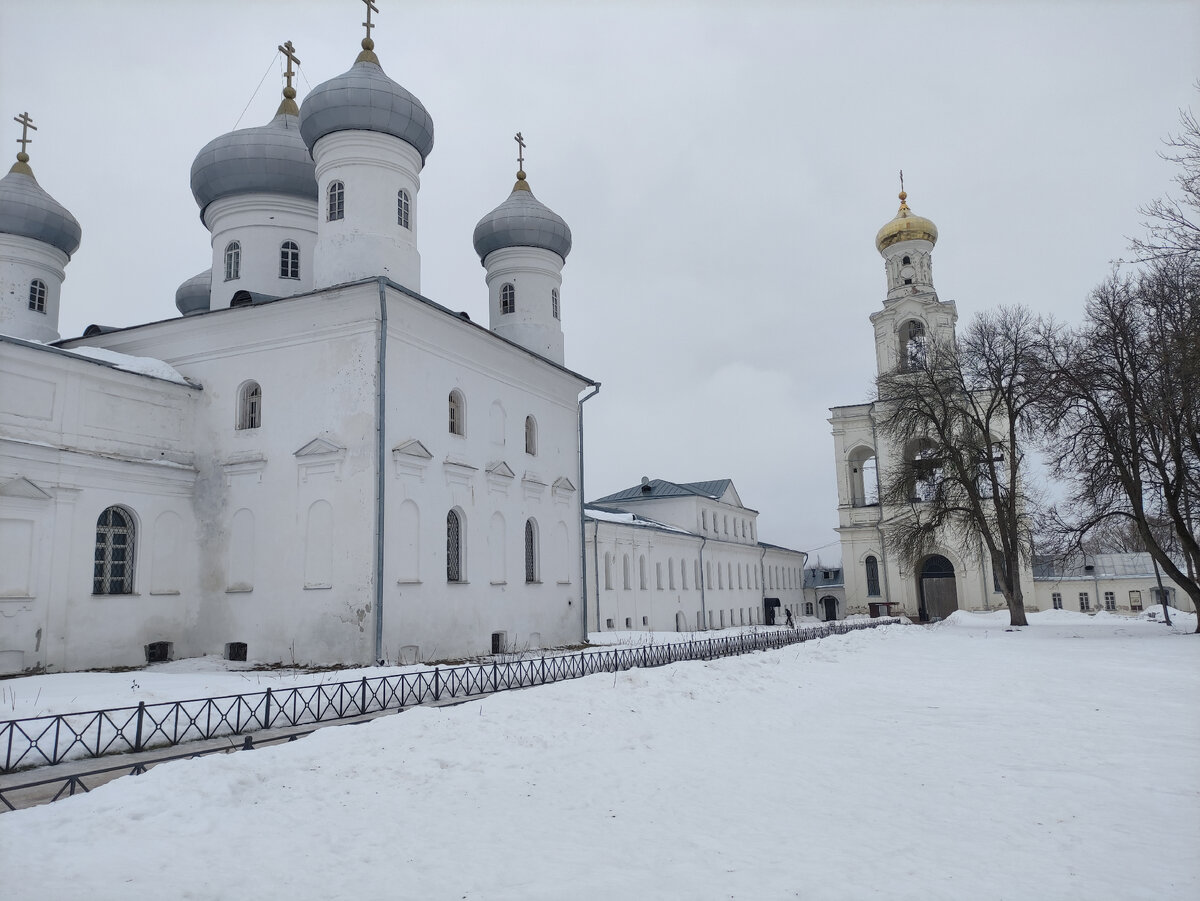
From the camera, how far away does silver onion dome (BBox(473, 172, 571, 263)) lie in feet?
84.1

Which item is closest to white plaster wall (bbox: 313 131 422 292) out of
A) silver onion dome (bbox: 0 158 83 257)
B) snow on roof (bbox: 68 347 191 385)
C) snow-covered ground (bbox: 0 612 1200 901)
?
snow on roof (bbox: 68 347 191 385)

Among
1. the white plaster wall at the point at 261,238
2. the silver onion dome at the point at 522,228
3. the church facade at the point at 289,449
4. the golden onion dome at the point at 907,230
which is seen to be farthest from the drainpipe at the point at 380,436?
the golden onion dome at the point at 907,230

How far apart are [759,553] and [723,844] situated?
48.6 meters

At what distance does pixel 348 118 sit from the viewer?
19.5m

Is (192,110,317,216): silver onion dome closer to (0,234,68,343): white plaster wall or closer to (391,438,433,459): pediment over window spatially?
(0,234,68,343): white plaster wall

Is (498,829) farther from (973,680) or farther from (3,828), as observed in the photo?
(973,680)

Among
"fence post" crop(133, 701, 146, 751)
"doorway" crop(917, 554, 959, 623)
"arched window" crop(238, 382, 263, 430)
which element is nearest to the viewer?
"fence post" crop(133, 701, 146, 751)

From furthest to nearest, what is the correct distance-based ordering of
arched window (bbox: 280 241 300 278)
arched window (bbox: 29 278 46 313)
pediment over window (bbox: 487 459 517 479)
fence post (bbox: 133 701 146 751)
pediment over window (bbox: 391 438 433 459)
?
arched window (bbox: 29 278 46 313) < arched window (bbox: 280 241 300 278) < pediment over window (bbox: 487 459 517 479) < pediment over window (bbox: 391 438 433 459) < fence post (bbox: 133 701 146 751)

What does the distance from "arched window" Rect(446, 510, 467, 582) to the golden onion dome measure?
3423 cm

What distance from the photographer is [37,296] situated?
23547mm

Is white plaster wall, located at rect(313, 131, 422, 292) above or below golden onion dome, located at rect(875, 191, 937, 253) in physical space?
below

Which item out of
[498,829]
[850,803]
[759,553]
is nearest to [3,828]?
[498,829]

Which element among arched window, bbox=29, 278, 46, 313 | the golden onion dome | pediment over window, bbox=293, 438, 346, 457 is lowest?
pediment over window, bbox=293, 438, 346, 457

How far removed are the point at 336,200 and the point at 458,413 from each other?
18.7ft
